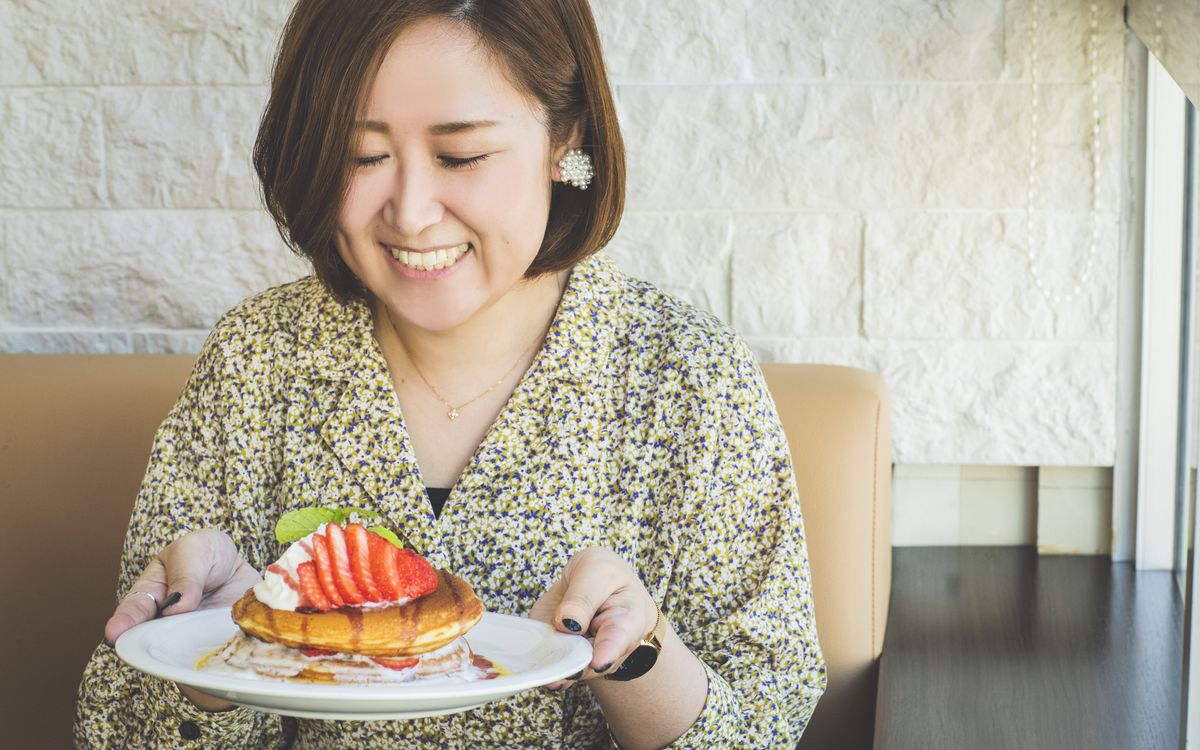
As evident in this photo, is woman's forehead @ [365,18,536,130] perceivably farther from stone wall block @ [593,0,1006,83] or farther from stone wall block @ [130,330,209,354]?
stone wall block @ [130,330,209,354]

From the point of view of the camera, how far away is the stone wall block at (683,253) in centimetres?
199

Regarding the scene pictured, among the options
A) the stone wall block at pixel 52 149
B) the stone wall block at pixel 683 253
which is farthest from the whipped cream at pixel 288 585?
the stone wall block at pixel 52 149

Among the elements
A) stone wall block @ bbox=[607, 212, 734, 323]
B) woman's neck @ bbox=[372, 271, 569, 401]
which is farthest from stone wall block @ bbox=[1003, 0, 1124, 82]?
woman's neck @ bbox=[372, 271, 569, 401]

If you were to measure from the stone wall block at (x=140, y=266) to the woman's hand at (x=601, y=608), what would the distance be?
116cm

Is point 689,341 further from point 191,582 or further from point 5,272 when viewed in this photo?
point 5,272

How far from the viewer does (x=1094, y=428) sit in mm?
1938

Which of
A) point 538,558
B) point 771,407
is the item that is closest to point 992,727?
point 771,407

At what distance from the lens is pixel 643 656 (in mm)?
1127

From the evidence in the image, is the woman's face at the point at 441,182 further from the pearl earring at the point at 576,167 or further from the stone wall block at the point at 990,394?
the stone wall block at the point at 990,394

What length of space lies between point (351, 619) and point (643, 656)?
10.5 inches

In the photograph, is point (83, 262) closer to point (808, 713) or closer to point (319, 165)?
point (319, 165)

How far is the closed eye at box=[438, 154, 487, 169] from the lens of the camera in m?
1.30

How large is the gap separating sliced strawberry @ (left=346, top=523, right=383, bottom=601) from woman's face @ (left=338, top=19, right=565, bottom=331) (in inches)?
12.9

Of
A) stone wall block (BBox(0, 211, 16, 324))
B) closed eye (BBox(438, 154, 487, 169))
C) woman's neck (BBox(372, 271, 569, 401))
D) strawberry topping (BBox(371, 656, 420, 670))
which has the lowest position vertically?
strawberry topping (BBox(371, 656, 420, 670))
